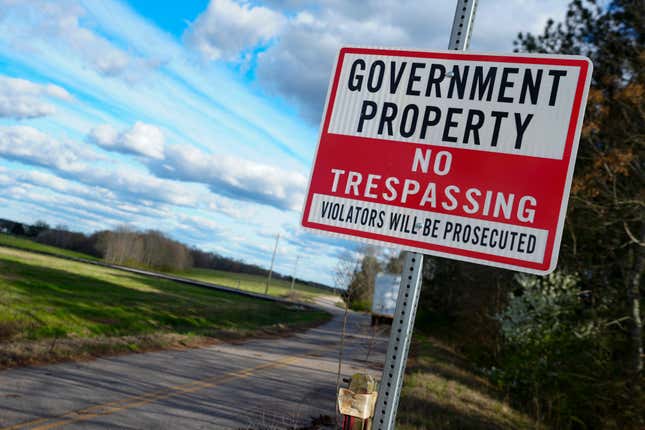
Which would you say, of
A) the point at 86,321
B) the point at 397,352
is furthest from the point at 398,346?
the point at 86,321

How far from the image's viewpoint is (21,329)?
48.0 feet

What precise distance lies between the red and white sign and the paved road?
11.1 ft

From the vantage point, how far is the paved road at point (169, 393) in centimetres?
763

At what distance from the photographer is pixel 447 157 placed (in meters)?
2.31

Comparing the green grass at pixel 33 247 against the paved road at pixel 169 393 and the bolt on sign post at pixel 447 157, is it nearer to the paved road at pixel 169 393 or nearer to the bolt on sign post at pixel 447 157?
the paved road at pixel 169 393

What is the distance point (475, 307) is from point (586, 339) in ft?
44.0

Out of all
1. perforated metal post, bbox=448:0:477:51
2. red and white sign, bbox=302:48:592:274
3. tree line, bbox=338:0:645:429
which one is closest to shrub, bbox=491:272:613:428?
tree line, bbox=338:0:645:429

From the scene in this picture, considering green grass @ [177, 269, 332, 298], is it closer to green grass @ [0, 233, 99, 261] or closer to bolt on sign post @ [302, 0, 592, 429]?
green grass @ [0, 233, 99, 261]

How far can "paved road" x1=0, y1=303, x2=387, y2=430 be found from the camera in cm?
763

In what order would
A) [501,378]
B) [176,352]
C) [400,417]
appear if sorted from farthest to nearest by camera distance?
[501,378], [176,352], [400,417]

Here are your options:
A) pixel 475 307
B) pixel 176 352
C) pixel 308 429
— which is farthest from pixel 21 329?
pixel 475 307

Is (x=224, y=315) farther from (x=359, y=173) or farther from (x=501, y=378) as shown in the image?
(x=359, y=173)

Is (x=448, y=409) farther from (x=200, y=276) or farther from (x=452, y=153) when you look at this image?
(x=200, y=276)

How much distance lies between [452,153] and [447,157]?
0.09 ft
